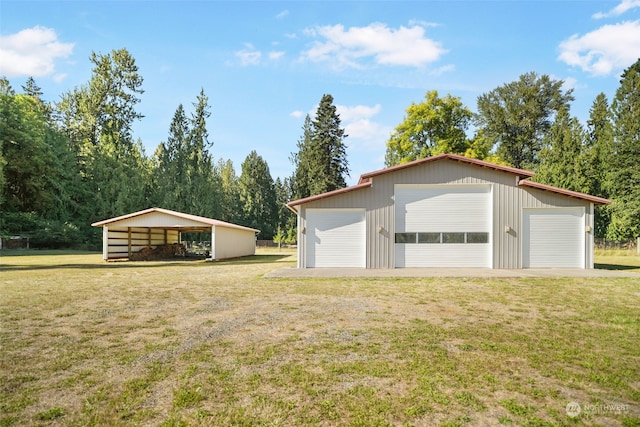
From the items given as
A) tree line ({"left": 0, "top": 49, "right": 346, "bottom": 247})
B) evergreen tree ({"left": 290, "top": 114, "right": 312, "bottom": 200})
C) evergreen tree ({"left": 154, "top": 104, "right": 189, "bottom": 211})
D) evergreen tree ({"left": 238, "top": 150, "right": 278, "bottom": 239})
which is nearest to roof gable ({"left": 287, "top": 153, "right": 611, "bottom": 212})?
tree line ({"left": 0, "top": 49, "right": 346, "bottom": 247})

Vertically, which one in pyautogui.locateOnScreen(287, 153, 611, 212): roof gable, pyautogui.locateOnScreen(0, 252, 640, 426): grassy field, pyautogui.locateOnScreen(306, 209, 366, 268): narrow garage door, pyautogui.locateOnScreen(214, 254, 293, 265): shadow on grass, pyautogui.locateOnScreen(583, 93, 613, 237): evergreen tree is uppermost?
pyautogui.locateOnScreen(583, 93, 613, 237): evergreen tree

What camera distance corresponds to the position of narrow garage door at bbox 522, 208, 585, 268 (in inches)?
636

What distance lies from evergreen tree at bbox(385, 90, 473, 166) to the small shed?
15.9m

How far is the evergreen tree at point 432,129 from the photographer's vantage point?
3356 cm

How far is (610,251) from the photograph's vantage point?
3106 centimetres

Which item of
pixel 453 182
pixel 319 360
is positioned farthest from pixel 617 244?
pixel 319 360

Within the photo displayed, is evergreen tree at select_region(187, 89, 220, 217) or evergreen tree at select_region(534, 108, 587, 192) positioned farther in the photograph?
evergreen tree at select_region(187, 89, 220, 217)

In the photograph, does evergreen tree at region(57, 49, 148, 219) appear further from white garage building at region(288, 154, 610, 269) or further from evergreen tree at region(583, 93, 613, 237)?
evergreen tree at region(583, 93, 613, 237)

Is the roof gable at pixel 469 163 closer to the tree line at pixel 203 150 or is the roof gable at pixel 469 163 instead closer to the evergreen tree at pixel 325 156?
the tree line at pixel 203 150

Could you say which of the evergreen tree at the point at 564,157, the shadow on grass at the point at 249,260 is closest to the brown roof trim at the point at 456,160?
the shadow on grass at the point at 249,260

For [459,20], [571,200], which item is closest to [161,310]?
[459,20]

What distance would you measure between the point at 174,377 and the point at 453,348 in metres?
3.46

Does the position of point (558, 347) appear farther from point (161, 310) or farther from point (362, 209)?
point (362, 209)

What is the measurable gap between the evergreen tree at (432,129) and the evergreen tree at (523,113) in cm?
1115
